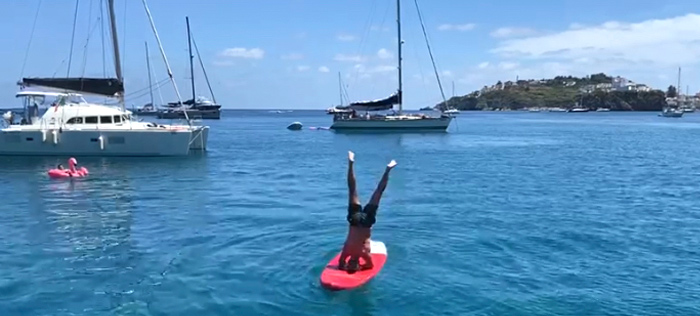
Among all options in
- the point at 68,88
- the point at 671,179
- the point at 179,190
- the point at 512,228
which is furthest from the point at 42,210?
the point at 671,179

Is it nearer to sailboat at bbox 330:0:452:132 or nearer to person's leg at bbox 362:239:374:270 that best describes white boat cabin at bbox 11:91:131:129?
person's leg at bbox 362:239:374:270

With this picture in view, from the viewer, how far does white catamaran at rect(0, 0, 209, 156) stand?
41.9m

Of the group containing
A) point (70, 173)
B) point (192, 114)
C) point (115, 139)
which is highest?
point (192, 114)

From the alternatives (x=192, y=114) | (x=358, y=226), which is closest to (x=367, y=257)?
→ (x=358, y=226)

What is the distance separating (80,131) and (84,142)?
0.74 m

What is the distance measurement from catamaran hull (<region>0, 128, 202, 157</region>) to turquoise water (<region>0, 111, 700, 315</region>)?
4892mm

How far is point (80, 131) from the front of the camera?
4169cm

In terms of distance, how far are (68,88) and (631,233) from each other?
36.3m

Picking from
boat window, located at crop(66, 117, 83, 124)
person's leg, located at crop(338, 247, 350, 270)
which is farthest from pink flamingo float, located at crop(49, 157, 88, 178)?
person's leg, located at crop(338, 247, 350, 270)

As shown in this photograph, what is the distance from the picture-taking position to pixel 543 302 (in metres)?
13.5

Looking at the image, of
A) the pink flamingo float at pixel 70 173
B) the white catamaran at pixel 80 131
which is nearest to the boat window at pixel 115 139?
the white catamaran at pixel 80 131

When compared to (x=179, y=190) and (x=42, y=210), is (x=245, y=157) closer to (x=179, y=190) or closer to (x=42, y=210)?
(x=179, y=190)

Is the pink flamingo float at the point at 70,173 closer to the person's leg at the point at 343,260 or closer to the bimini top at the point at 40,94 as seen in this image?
the bimini top at the point at 40,94

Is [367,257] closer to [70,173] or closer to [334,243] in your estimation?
[334,243]
